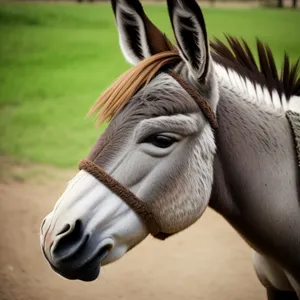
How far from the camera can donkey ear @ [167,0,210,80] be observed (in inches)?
37.6

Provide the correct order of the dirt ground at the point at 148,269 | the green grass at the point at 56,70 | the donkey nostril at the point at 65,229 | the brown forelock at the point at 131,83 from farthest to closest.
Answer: the green grass at the point at 56,70
the dirt ground at the point at 148,269
the brown forelock at the point at 131,83
the donkey nostril at the point at 65,229

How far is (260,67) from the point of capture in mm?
1252

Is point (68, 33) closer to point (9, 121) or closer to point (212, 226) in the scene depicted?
point (9, 121)

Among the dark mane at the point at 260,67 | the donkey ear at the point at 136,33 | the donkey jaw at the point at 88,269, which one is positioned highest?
the donkey ear at the point at 136,33

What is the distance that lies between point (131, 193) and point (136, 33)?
0.46 meters

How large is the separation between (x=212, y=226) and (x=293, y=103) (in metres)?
1.85

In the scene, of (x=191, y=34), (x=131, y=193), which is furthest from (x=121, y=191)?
(x=191, y=34)

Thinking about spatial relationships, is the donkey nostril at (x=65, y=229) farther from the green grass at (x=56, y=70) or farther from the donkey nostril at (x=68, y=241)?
the green grass at (x=56, y=70)

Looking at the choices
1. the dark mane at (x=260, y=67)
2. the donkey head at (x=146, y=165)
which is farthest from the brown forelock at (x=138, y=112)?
the dark mane at (x=260, y=67)

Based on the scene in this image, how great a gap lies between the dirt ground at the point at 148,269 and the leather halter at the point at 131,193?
1334 millimetres

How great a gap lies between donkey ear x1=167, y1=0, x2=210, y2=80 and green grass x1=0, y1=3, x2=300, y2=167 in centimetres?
248

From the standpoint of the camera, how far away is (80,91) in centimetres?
527

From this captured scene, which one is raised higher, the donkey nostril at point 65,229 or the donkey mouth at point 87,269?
the donkey nostril at point 65,229

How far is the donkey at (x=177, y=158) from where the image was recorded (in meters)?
0.97
